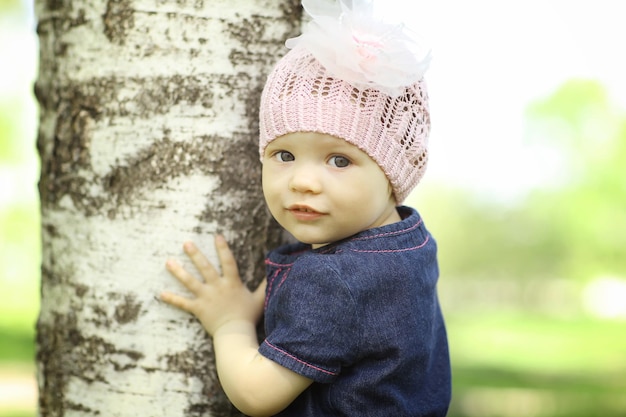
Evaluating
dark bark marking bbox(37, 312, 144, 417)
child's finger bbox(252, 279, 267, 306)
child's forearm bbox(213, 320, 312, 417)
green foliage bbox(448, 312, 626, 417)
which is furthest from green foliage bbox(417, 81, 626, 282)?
child's forearm bbox(213, 320, 312, 417)

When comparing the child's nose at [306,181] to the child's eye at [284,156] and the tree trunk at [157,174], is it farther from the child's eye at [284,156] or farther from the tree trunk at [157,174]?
the tree trunk at [157,174]

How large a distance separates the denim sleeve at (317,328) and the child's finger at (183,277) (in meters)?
0.37

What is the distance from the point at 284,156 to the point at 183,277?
1.50 ft

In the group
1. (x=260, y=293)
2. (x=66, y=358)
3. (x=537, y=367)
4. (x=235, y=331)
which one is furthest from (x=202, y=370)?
(x=537, y=367)

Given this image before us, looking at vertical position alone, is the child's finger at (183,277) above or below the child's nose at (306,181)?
below

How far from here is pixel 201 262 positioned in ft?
6.98

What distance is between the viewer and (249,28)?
2158 mm

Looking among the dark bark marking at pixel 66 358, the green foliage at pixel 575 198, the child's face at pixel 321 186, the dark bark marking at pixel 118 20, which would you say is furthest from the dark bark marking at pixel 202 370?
the green foliage at pixel 575 198

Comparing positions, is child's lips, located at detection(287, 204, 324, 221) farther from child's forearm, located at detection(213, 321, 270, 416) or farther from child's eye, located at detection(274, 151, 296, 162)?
child's forearm, located at detection(213, 321, 270, 416)

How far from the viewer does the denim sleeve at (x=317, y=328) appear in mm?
1792

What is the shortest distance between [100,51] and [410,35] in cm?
90

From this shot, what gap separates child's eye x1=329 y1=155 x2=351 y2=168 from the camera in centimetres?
194

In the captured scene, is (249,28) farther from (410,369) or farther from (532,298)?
(532,298)

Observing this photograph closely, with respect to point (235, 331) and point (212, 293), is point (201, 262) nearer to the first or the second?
point (212, 293)
